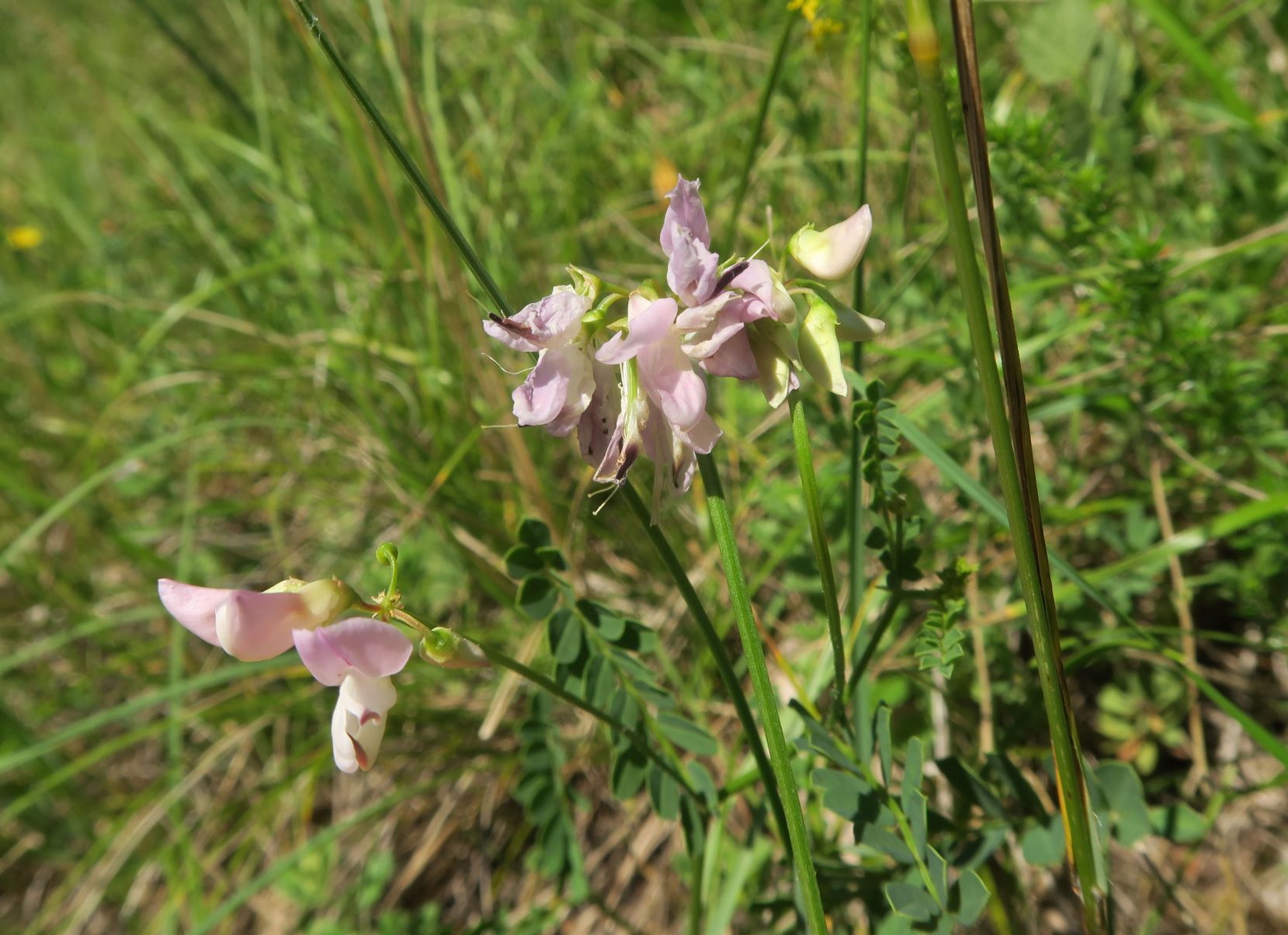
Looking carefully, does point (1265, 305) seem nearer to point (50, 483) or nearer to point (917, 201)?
point (917, 201)

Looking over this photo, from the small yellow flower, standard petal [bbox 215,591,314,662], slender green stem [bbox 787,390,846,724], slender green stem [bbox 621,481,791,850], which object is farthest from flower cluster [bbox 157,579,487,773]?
the small yellow flower

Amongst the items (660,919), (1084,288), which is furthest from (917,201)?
(660,919)

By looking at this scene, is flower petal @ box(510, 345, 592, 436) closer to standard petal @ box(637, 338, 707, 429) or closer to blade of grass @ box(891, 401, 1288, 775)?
standard petal @ box(637, 338, 707, 429)

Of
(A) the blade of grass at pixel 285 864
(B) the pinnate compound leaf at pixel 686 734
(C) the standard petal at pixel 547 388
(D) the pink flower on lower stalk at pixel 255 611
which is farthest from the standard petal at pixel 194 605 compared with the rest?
(A) the blade of grass at pixel 285 864

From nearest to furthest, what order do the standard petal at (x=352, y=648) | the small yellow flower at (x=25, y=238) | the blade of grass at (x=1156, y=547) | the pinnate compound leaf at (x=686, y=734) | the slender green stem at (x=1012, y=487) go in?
the slender green stem at (x=1012, y=487) → the standard petal at (x=352, y=648) → the blade of grass at (x=1156, y=547) → the pinnate compound leaf at (x=686, y=734) → the small yellow flower at (x=25, y=238)

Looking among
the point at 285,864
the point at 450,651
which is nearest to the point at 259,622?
the point at 450,651

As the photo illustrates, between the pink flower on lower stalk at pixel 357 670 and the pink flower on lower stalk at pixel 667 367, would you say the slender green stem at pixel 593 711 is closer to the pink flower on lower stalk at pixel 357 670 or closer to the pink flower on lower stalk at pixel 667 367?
the pink flower on lower stalk at pixel 357 670
